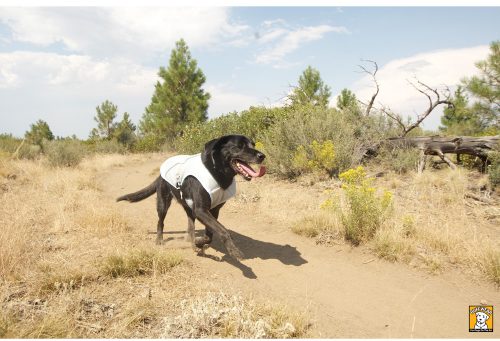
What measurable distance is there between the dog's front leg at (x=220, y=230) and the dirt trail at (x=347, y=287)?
35cm

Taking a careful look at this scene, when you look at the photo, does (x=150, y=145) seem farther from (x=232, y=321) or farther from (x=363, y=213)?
(x=232, y=321)

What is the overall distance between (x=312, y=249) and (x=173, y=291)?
2.46 meters

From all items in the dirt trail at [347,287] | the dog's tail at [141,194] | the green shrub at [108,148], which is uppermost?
the green shrub at [108,148]

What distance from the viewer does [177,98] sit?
83.7ft

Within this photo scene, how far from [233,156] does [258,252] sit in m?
1.62

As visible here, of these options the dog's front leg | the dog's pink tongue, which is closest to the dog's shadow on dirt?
the dog's front leg

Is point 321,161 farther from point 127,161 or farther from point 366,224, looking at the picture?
point 127,161

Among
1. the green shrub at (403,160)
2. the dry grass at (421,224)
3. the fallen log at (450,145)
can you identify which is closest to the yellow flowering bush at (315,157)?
the dry grass at (421,224)

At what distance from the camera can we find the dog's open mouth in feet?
Answer: 14.1

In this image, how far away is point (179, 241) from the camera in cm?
564

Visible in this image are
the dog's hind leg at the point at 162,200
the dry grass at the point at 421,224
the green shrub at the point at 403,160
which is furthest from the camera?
the green shrub at the point at 403,160

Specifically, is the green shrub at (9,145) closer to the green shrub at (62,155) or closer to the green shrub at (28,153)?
the green shrub at (28,153)

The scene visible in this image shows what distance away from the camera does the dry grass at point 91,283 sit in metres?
2.75

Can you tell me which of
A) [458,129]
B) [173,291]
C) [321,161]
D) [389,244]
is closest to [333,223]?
[389,244]
